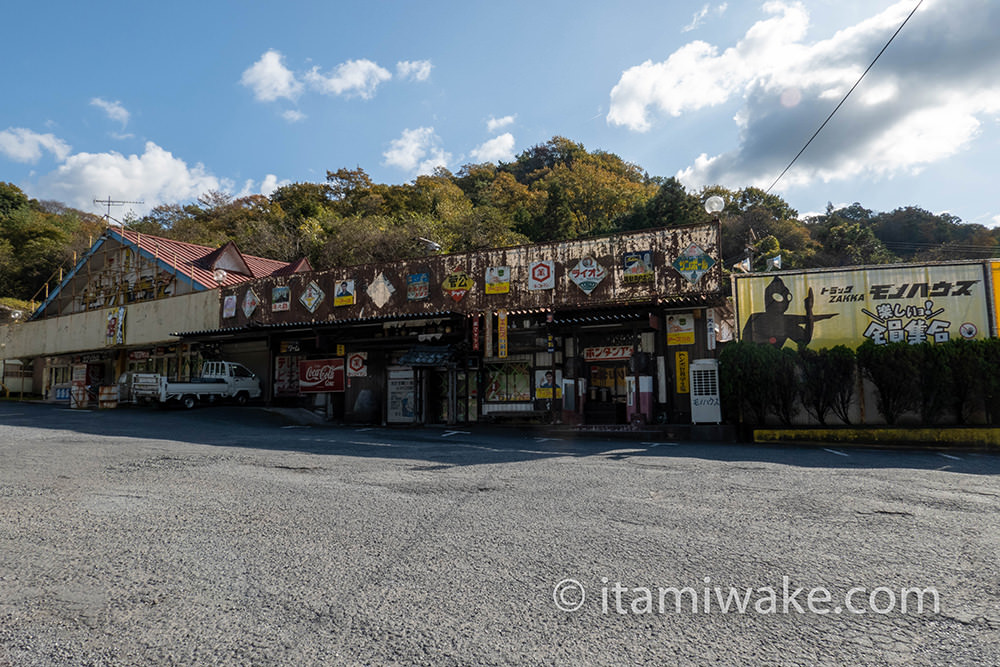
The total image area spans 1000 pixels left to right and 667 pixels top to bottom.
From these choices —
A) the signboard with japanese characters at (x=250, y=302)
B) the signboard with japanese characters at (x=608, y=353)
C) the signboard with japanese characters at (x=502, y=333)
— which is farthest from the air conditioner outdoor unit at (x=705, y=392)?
the signboard with japanese characters at (x=250, y=302)

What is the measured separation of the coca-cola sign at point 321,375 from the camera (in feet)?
Result: 75.3

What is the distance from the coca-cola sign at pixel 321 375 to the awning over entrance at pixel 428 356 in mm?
3388

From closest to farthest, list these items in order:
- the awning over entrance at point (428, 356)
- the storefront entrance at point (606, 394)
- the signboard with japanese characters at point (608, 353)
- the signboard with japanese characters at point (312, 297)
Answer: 1. the signboard with japanese characters at point (608, 353)
2. the storefront entrance at point (606, 394)
3. the awning over entrance at point (428, 356)
4. the signboard with japanese characters at point (312, 297)

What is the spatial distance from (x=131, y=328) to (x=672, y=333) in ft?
85.7

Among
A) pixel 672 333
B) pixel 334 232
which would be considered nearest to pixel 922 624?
pixel 672 333

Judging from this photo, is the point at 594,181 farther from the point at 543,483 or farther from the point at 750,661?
the point at 750,661

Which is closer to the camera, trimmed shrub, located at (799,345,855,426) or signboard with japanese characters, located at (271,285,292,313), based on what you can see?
trimmed shrub, located at (799,345,855,426)

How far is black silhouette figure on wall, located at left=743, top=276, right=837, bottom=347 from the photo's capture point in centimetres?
1722

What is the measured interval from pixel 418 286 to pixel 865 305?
47.7 ft

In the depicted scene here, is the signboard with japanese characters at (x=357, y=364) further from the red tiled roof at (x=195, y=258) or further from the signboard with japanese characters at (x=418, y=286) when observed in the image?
the red tiled roof at (x=195, y=258)

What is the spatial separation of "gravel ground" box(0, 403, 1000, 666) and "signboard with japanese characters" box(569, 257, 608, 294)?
1116 cm

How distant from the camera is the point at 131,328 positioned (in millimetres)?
29562

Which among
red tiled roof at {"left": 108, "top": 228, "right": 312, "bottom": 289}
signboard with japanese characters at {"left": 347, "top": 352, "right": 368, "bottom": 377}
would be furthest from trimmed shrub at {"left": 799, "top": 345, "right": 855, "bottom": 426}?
red tiled roof at {"left": 108, "top": 228, "right": 312, "bottom": 289}

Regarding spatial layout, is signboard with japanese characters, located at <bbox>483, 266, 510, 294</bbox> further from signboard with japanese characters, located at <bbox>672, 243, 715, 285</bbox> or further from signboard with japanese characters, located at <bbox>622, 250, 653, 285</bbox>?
signboard with japanese characters, located at <bbox>672, 243, 715, 285</bbox>
